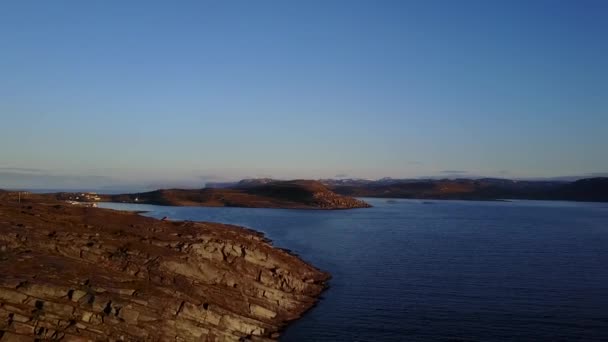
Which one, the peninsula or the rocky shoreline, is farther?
the peninsula

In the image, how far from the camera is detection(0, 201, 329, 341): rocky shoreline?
23062mm

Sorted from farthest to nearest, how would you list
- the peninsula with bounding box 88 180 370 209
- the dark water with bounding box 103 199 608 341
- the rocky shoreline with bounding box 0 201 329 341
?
the peninsula with bounding box 88 180 370 209
the dark water with bounding box 103 199 608 341
the rocky shoreline with bounding box 0 201 329 341

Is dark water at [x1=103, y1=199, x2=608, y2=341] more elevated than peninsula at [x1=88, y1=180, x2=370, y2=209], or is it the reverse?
peninsula at [x1=88, y1=180, x2=370, y2=209]

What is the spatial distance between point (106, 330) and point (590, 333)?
87.3 ft

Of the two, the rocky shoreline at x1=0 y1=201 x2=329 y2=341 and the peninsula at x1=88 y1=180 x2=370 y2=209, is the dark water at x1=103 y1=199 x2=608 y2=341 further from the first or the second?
the peninsula at x1=88 y1=180 x2=370 y2=209

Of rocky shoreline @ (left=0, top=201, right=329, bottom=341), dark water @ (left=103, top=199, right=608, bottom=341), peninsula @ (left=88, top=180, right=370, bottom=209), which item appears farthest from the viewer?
peninsula @ (left=88, top=180, right=370, bottom=209)

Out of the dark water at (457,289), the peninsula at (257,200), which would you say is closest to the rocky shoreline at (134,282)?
the dark water at (457,289)

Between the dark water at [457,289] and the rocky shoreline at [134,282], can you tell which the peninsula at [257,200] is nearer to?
the dark water at [457,289]

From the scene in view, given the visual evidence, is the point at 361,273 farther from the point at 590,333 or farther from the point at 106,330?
the point at 106,330

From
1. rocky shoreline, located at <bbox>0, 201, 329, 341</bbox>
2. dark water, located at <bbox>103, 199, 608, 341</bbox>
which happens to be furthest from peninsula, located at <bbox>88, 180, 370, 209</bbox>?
rocky shoreline, located at <bbox>0, 201, 329, 341</bbox>

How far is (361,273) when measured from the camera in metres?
47.9

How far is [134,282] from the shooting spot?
2875 cm

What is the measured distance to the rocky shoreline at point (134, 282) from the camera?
908 inches

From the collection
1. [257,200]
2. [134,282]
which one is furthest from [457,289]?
[257,200]
